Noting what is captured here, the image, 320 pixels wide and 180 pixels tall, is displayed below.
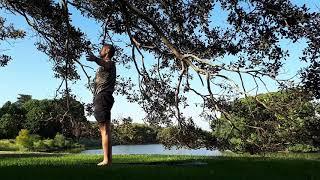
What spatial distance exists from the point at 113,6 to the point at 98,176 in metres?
6.90

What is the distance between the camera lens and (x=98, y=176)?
698 cm

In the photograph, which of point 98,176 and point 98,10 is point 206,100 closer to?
point 98,10

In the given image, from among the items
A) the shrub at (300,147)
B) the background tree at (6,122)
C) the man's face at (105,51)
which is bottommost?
the shrub at (300,147)

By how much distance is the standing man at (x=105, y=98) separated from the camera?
9.41m

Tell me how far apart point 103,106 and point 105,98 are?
0.16 metres

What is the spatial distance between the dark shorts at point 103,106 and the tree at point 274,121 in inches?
205

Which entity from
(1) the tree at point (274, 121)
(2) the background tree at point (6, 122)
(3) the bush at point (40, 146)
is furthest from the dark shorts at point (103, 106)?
(3) the bush at point (40, 146)

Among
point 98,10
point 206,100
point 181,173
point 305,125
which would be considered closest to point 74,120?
point 98,10

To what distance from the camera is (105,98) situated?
9.49 meters

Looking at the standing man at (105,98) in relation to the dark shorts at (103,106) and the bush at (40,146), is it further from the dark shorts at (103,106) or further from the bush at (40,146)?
the bush at (40,146)

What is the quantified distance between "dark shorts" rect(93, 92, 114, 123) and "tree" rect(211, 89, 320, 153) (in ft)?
17.1

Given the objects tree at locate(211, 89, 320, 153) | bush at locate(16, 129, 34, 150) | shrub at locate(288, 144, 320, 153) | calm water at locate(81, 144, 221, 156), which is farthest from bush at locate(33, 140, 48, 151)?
tree at locate(211, 89, 320, 153)

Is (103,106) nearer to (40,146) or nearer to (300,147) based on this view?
(300,147)

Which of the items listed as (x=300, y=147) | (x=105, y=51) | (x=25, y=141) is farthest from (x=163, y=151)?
(x=25, y=141)
